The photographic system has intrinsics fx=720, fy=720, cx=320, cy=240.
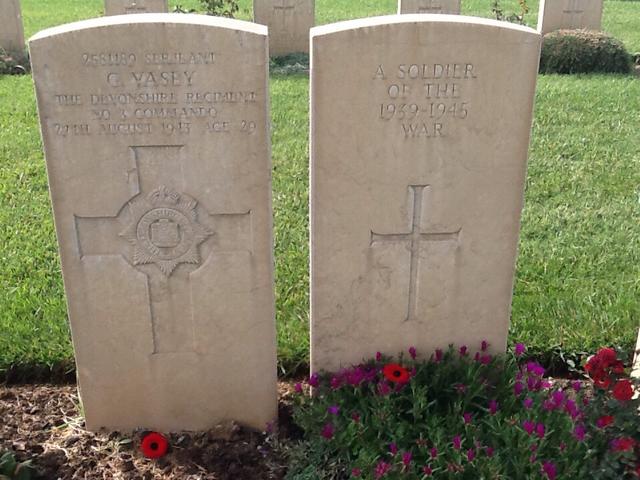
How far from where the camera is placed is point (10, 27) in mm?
10914

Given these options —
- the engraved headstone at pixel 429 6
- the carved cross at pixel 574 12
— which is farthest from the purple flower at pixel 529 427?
the carved cross at pixel 574 12

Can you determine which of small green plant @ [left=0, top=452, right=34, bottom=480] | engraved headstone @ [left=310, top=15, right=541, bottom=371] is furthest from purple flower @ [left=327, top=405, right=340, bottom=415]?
small green plant @ [left=0, top=452, right=34, bottom=480]

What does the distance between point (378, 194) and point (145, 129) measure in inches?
37.3

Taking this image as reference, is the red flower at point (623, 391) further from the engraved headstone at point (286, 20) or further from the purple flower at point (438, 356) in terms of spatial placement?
the engraved headstone at point (286, 20)

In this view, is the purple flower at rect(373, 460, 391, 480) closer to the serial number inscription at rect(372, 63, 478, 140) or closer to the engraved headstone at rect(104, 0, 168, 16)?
the serial number inscription at rect(372, 63, 478, 140)

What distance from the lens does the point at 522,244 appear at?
16.1ft

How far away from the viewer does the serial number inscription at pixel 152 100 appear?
263cm

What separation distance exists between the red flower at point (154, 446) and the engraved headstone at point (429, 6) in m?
9.29

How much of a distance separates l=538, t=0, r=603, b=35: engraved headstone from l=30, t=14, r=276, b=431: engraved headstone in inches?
407

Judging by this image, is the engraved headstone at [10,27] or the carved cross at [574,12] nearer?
the engraved headstone at [10,27]

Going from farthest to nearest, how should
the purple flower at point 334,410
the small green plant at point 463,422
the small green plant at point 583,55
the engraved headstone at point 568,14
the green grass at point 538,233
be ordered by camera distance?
the engraved headstone at point 568,14, the small green plant at point 583,55, the green grass at point 538,233, the purple flower at point 334,410, the small green plant at point 463,422

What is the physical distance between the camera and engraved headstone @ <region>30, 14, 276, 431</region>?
8.63ft

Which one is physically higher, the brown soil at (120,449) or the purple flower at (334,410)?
the purple flower at (334,410)

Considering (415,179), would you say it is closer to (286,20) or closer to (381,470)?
(381,470)
